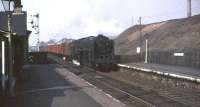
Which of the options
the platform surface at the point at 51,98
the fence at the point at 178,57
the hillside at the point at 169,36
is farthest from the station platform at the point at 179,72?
the hillside at the point at 169,36

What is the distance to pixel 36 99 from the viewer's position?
18.8 m

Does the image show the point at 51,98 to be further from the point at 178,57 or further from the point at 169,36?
the point at 169,36

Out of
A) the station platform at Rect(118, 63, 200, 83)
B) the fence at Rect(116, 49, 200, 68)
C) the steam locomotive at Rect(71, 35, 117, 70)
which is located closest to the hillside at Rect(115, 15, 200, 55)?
the fence at Rect(116, 49, 200, 68)

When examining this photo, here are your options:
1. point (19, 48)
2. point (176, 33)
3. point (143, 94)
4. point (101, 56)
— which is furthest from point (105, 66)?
point (176, 33)

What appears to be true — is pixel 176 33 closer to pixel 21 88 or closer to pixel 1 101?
pixel 21 88

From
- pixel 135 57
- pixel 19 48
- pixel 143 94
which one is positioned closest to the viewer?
pixel 143 94

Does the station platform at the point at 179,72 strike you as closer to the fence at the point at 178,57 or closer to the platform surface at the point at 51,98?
the fence at the point at 178,57

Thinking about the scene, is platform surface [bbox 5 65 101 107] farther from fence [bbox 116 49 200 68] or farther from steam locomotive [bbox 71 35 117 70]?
fence [bbox 116 49 200 68]

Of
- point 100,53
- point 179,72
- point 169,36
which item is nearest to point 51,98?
point 179,72

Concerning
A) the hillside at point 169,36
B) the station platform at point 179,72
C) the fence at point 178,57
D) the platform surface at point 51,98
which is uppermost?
the hillside at point 169,36

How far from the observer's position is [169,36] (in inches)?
3132

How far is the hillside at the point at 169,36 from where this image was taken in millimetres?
68938

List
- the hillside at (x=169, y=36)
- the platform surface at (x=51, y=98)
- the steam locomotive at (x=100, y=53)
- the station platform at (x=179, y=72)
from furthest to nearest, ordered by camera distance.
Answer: the hillside at (x=169, y=36)
the steam locomotive at (x=100, y=53)
the station platform at (x=179, y=72)
the platform surface at (x=51, y=98)

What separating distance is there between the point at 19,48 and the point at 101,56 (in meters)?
10.5
